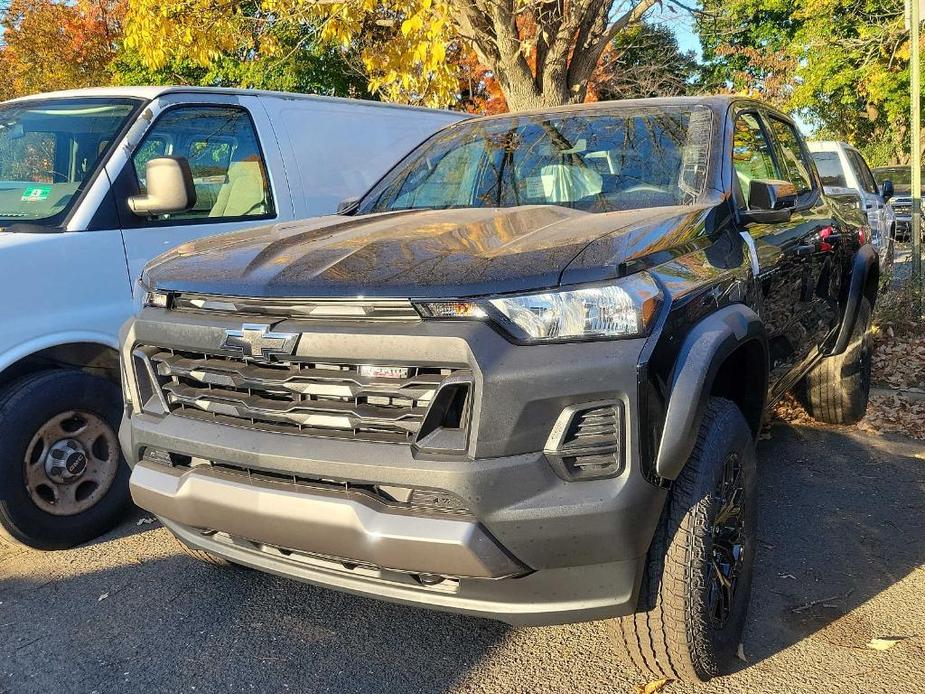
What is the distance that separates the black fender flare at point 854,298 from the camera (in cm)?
462

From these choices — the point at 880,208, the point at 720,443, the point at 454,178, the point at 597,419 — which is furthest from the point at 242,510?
the point at 880,208

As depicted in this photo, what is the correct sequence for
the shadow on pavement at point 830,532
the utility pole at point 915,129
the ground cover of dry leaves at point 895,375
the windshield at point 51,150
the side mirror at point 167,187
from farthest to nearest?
the utility pole at point 915,129 < the ground cover of dry leaves at point 895,375 < the windshield at point 51,150 < the side mirror at point 167,187 < the shadow on pavement at point 830,532

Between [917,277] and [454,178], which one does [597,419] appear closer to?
[454,178]

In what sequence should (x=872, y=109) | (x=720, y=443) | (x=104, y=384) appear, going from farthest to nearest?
(x=872, y=109), (x=104, y=384), (x=720, y=443)

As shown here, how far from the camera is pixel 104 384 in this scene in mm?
3746

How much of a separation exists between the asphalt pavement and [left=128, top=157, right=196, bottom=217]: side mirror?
150cm

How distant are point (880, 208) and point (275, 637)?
1067 centimetres

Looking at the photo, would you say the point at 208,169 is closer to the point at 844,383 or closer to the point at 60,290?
the point at 60,290

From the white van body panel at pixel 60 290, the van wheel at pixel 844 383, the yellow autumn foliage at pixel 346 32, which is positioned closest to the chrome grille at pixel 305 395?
the white van body panel at pixel 60 290

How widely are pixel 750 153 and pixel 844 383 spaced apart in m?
1.82

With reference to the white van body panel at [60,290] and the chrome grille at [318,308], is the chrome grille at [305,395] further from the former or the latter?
the white van body panel at [60,290]

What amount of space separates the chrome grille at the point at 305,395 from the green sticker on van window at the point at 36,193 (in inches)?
66.5

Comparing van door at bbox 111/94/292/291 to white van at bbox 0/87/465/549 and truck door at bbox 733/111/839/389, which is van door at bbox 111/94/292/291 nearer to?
white van at bbox 0/87/465/549

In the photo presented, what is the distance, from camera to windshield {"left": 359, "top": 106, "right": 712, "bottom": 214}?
3301mm
